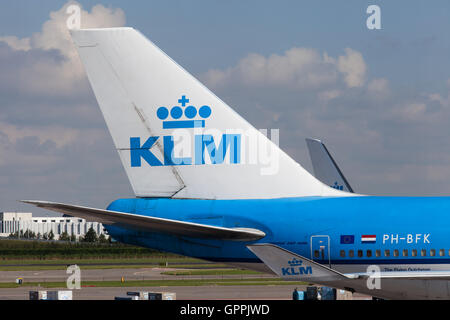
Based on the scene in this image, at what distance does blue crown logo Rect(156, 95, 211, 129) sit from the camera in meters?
25.8

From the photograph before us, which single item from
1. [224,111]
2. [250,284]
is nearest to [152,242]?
[224,111]

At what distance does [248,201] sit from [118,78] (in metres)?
6.94

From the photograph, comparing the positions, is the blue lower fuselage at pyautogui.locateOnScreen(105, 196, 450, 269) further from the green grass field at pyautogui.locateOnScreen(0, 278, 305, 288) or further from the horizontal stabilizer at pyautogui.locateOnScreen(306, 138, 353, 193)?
the green grass field at pyautogui.locateOnScreen(0, 278, 305, 288)

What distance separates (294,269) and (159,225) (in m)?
6.47

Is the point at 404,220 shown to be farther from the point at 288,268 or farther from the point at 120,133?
the point at 120,133

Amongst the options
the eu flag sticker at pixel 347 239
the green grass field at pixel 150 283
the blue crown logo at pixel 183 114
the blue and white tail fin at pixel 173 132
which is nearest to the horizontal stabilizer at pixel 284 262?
the eu flag sticker at pixel 347 239

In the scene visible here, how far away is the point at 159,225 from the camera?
22594mm

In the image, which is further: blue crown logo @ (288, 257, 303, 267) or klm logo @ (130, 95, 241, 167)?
klm logo @ (130, 95, 241, 167)

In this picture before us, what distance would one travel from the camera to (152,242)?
24.9 meters

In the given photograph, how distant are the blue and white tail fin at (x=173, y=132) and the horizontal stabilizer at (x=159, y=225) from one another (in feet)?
6.45

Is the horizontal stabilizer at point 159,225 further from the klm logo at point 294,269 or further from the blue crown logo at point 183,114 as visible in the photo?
the klm logo at point 294,269

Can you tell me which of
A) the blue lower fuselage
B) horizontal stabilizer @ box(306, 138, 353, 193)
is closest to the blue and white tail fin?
the blue lower fuselage

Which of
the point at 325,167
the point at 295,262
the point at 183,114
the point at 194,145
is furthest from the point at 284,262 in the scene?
the point at 325,167

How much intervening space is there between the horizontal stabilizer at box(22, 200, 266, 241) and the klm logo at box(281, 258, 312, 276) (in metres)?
5.86
